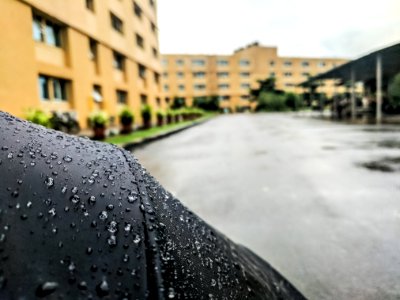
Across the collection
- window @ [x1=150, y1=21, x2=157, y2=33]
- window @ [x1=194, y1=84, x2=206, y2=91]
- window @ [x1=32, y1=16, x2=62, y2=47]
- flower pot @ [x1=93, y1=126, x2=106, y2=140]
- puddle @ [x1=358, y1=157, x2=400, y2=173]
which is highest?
window @ [x1=150, y1=21, x2=157, y2=33]

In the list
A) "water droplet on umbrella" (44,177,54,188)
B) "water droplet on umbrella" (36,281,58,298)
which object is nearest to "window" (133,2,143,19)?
"water droplet on umbrella" (44,177,54,188)

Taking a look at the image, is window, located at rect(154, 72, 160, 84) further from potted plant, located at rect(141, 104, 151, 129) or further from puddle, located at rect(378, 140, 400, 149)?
puddle, located at rect(378, 140, 400, 149)

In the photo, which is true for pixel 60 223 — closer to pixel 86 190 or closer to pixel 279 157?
pixel 86 190

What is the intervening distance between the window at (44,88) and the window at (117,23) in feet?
29.2

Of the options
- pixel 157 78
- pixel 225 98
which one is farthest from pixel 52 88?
pixel 225 98

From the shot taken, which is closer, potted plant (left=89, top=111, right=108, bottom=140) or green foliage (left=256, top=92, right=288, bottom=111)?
potted plant (left=89, top=111, right=108, bottom=140)

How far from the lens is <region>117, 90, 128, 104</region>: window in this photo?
946 inches

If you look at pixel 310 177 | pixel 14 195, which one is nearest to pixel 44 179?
pixel 14 195

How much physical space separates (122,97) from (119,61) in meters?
2.42

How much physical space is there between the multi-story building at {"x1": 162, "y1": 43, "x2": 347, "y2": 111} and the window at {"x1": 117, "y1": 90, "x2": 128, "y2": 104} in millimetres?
48951

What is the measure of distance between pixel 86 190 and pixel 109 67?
2128 centimetres

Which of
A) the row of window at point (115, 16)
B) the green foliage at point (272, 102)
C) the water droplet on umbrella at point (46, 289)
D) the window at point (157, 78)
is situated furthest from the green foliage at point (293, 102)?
the water droplet on umbrella at point (46, 289)

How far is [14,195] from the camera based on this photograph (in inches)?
28.4

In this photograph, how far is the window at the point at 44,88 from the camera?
14.7 metres
